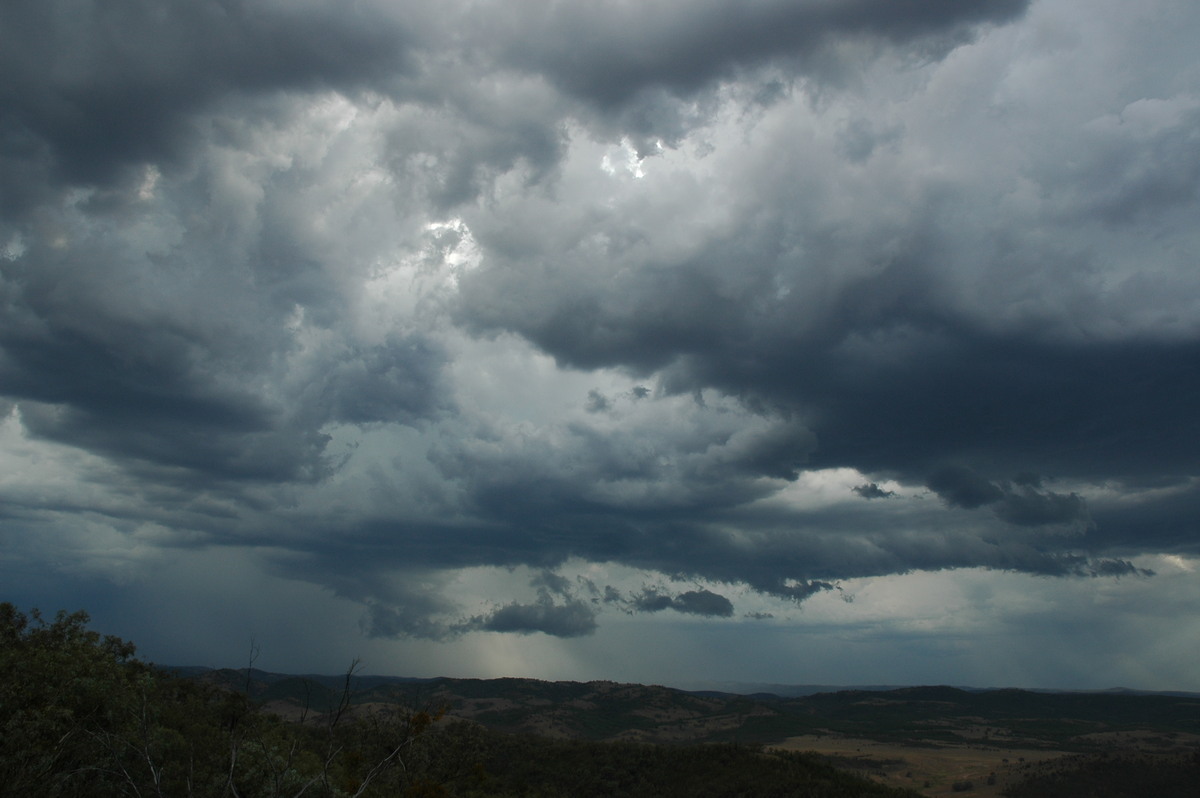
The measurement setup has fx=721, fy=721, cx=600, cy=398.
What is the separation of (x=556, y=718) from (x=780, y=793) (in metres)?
133

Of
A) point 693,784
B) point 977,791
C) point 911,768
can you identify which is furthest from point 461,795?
point 911,768

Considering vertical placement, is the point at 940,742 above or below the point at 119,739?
below

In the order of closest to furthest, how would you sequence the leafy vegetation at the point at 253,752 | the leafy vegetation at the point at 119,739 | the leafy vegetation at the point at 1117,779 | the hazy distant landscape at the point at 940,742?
1. the leafy vegetation at the point at 119,739
2. the leafy vegetation at the point at 253,752
3. the leafy vegetation at the point at 1117,779
4. the hazy distant landscape at the point at 940,742

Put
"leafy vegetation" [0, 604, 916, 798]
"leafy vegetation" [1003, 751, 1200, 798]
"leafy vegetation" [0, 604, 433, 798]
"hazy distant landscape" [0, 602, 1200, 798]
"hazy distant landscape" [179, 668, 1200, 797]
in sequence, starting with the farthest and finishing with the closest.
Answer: "hazy distant landscape" [179, 668, 1200, 797], "leafy vegetation" [1003, 751, 1200, 798], "hazy distant landscape" [0, 602, 1200, 798], "leafy vegetation" [0, 604, 916, 798], "leafy vegetation" [0, 604, 433, 798]

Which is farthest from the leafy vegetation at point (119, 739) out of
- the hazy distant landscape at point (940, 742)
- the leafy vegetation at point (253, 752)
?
the hazy distant landscape at point (940, 742)

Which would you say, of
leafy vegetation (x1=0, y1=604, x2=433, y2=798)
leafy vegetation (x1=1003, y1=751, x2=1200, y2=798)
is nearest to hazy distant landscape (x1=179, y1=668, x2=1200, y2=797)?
leafy vegetation (x1=1003, y1=751, x2=1200, y2=798)

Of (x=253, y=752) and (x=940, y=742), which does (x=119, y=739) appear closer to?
(x=253, y=752)

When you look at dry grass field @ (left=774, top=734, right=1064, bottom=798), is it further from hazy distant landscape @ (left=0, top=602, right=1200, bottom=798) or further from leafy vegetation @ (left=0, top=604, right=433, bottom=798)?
leafy vegetation @ (left=0, top=604, right=433, bottom=798)

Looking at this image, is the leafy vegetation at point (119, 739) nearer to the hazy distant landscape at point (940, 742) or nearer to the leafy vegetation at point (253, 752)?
the leafy vegetation at point (253, 752)

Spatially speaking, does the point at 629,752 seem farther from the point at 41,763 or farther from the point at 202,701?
the point at 41,763

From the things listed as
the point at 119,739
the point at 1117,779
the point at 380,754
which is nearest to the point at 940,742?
the point at 1117,779

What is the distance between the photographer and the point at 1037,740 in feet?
528

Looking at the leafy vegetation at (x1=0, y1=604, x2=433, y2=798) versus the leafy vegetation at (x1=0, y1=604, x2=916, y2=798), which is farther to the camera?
the leafy vegetation at (x1=0, y1=604, x2=916, y2=798)

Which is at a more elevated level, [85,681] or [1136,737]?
[85,681]
